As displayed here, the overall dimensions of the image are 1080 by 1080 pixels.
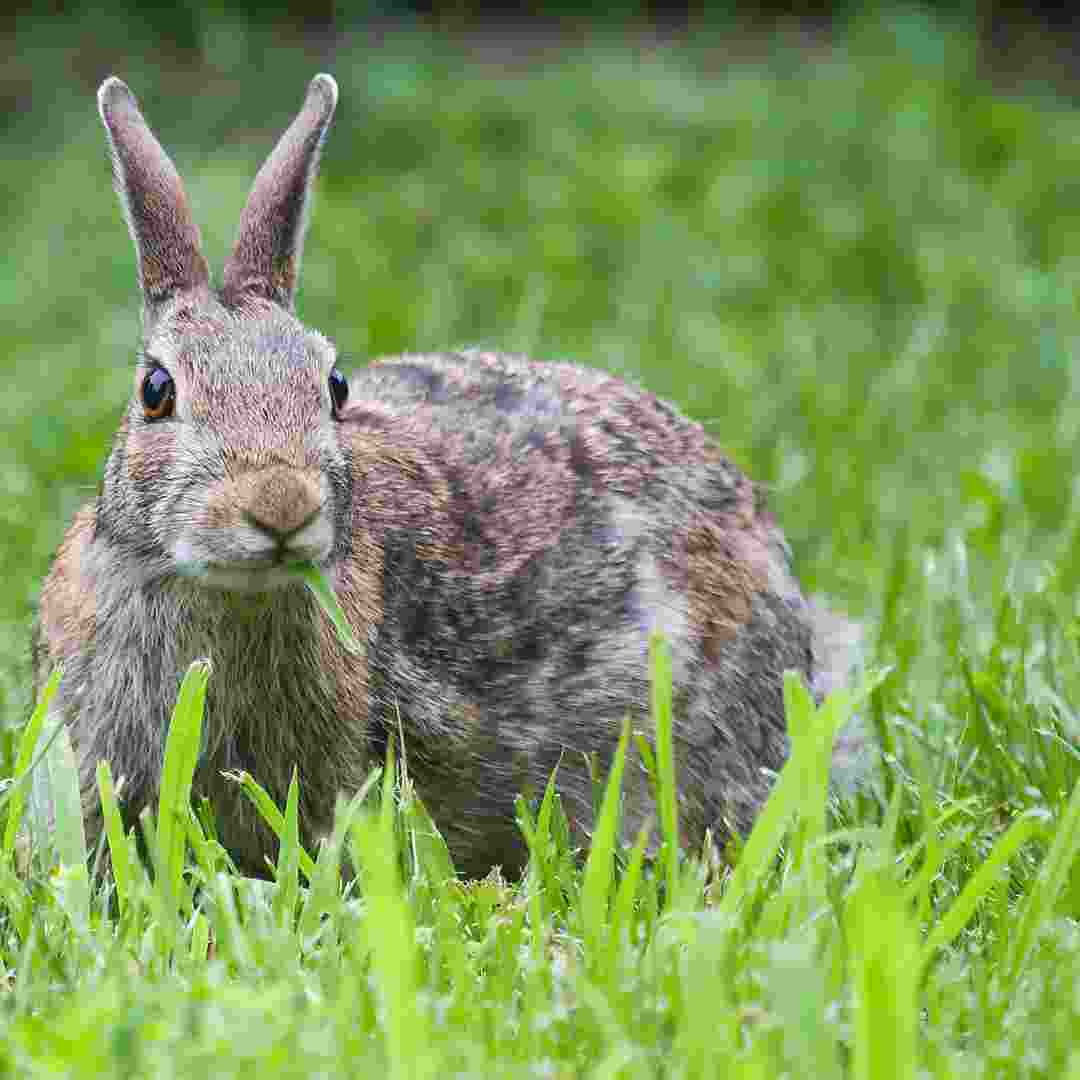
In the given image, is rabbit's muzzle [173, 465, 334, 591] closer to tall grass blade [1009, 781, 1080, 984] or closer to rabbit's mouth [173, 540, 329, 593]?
rabbit's mouth [173, 540, 329, 593]

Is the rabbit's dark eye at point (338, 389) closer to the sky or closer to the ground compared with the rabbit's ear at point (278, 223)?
closer to the ground

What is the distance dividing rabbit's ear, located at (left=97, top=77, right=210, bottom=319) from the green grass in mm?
902

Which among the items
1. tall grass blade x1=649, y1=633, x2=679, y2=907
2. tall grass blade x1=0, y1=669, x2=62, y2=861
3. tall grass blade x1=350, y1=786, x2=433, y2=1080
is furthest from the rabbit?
tall grass blade x1=350, y1=786, x2=433, y2=1080

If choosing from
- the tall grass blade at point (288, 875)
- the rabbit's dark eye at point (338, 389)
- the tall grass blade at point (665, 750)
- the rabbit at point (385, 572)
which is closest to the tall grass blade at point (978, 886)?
the tall grass blade at point (665, 750)

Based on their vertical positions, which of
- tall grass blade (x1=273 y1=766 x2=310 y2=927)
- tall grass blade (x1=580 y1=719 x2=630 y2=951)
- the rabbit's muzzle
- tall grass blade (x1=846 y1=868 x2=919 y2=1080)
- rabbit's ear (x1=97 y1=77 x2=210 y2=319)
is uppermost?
rabbit's ear (x1=97 y1=77 x2=210 y2=319)

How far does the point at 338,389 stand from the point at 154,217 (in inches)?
19.5

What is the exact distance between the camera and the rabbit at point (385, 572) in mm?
3422

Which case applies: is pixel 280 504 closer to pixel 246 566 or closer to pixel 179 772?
pixel 246 566

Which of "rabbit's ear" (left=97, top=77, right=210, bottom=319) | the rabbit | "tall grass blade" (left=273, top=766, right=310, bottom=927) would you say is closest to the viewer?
"tall grass blade" (left=273, top=766, right=310, bottom=927)

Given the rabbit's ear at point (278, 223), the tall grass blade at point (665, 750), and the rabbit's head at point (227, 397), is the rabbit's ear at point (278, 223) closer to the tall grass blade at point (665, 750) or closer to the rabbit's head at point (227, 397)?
the rabbit's head at point (227, 397)

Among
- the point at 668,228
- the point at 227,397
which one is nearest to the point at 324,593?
the point at 227,397

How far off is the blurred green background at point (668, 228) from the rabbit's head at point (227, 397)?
109 centimetres

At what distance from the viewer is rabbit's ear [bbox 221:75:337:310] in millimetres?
3826

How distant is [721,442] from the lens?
6145 millimetres
